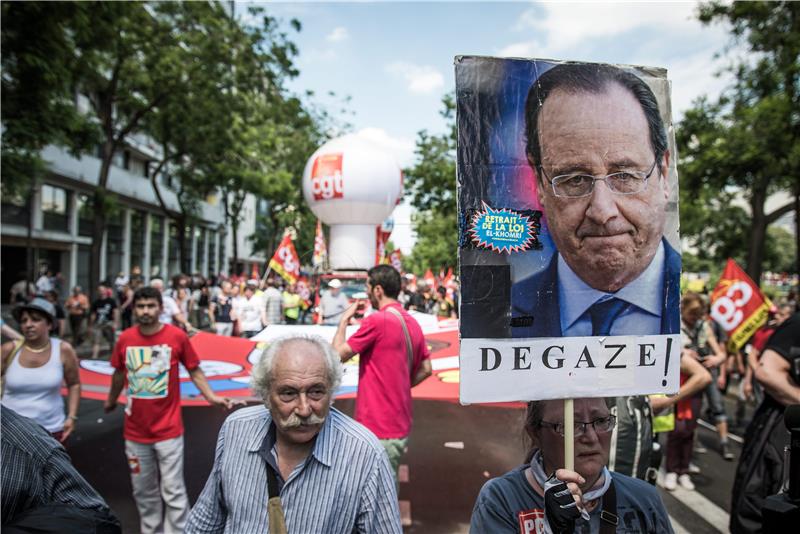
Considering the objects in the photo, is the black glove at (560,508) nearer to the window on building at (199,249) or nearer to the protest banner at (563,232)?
the protest banner at (563,232)

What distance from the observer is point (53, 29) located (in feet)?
27.7

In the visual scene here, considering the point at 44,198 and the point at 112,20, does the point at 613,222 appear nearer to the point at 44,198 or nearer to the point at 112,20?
the point at 112,20

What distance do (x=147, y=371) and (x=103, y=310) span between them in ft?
36.4

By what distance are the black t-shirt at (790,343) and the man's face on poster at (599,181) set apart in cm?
157

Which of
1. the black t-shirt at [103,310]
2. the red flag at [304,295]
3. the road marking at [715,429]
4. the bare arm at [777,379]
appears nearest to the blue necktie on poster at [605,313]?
the bare arm at [777,379]

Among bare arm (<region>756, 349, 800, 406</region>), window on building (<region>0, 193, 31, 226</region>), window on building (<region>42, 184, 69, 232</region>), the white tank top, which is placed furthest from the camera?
window on building (<region>42, 184, 69, 232</region>)

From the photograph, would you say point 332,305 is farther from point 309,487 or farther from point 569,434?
point 569,434

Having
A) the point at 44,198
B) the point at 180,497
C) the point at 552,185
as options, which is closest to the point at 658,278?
the point at 552,185

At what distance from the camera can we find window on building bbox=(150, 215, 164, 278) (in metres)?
39.7

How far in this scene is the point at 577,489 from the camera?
168cm

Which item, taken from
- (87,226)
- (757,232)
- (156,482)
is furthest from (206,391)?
(87,226)

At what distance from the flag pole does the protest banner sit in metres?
0.05

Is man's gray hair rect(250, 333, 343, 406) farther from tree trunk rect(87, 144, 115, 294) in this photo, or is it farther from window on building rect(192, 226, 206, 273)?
window on building rect(192, 226, 206, 273)

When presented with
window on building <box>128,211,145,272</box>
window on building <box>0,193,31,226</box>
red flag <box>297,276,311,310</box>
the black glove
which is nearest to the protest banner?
the black glove
